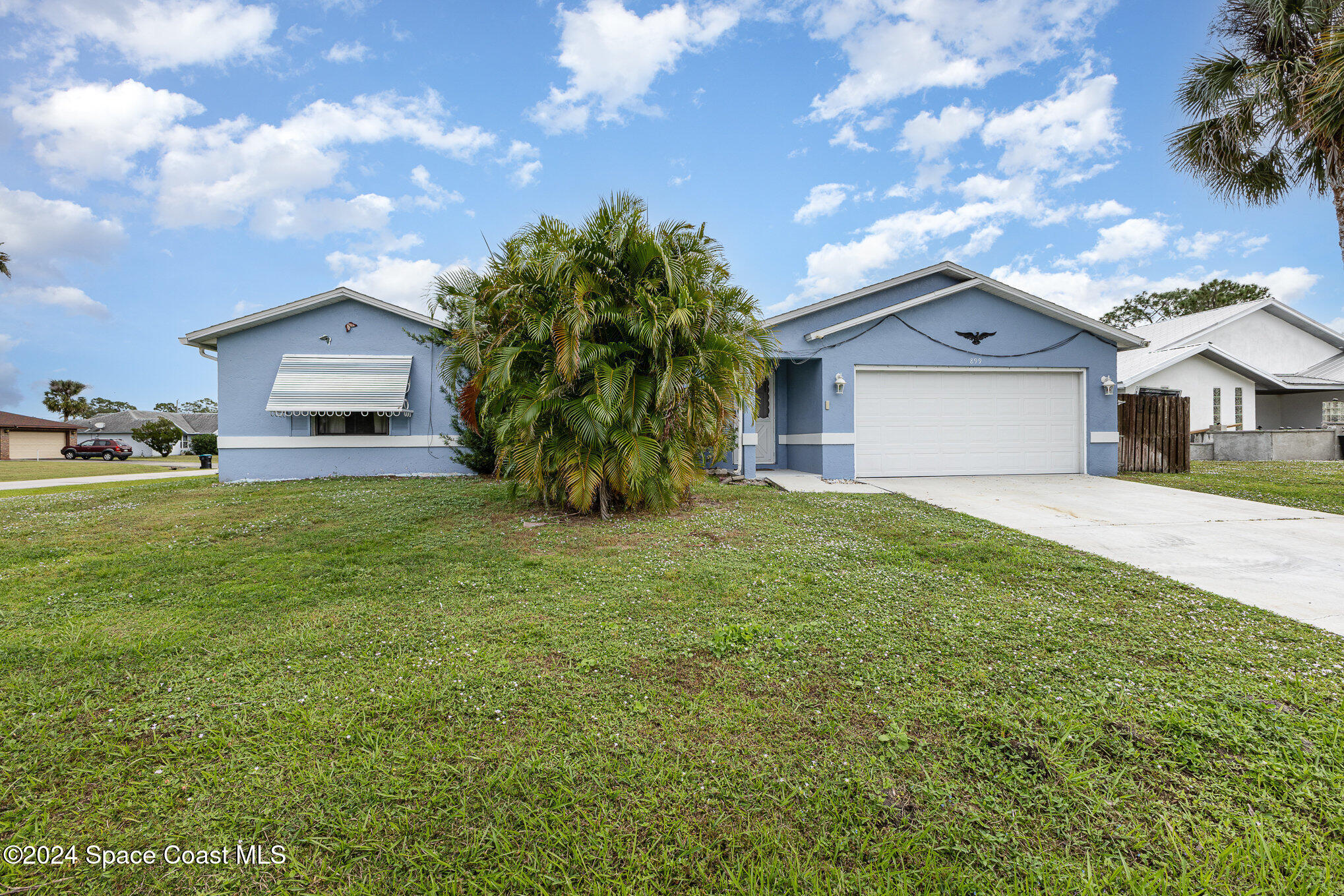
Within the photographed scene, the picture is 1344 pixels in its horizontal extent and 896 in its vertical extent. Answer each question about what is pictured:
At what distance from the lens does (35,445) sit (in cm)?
3812

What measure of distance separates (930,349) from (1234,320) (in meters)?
20.5

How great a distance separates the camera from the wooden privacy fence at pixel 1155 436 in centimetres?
1205

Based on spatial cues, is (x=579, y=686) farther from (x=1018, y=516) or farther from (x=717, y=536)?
(x=1018, y=516)

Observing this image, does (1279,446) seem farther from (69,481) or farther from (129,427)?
(129,427)

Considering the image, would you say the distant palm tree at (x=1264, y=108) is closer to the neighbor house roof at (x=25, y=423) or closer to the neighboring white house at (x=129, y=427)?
the neighbor house roof at (x=25, y=423)

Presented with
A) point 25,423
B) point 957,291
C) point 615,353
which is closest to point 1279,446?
point 957,291

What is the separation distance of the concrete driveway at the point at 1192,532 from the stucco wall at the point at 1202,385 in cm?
1102

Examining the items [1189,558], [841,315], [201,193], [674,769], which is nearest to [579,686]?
[674,769]

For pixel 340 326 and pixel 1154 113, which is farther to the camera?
pixel 340 326

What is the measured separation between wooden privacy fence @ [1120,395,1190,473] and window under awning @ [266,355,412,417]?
54.0ft

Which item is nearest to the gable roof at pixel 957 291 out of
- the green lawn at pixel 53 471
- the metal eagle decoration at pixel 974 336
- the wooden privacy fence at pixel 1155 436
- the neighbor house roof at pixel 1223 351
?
the metal eagle decoration at pixel 974 336

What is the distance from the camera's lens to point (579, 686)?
8.82ft

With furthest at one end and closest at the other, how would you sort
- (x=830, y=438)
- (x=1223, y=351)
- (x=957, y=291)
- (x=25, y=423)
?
(x=25, y=423) < (x=1223, y=351) < (x=957, y=291) < (x=830, y=438)

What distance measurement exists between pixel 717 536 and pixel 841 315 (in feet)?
23.2
